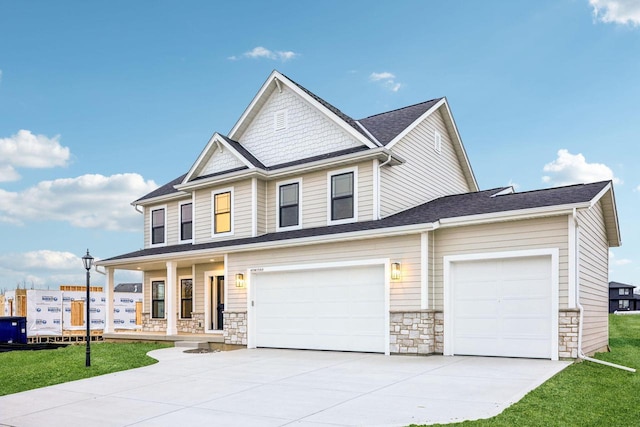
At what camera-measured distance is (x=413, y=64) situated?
1878 cm

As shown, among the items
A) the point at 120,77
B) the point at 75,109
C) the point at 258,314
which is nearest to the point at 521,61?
the point at 258,314

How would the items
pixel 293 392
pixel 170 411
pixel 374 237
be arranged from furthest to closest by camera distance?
pixel 374 237 → pixel 293 392 → pixel 170 411

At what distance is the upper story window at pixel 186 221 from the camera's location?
790 inches

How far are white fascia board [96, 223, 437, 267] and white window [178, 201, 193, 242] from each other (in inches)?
65.6

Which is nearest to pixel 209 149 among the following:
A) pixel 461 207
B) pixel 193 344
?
pixel 193 344

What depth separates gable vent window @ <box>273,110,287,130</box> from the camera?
58.6ft

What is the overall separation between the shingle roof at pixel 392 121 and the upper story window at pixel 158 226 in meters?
8.51

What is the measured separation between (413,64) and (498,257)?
9109 mm

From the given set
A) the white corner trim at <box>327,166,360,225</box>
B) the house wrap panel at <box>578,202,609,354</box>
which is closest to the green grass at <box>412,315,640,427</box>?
the house wrap panel at <box>578,202,609,354</box>

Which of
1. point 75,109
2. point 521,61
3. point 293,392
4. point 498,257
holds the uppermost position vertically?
point 521,61

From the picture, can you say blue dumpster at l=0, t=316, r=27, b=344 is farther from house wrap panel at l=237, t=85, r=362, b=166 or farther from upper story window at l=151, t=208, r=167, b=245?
house wrap panel at l=237, t=85, r=362, b=166

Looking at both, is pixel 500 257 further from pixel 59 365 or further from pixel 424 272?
pixel 59 365

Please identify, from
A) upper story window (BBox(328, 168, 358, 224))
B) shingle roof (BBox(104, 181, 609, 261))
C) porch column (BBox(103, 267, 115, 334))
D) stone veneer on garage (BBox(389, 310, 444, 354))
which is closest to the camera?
shingle roof (BBox(104, 181, 609, 261))

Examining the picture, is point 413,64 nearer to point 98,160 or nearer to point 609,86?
point 609,86
